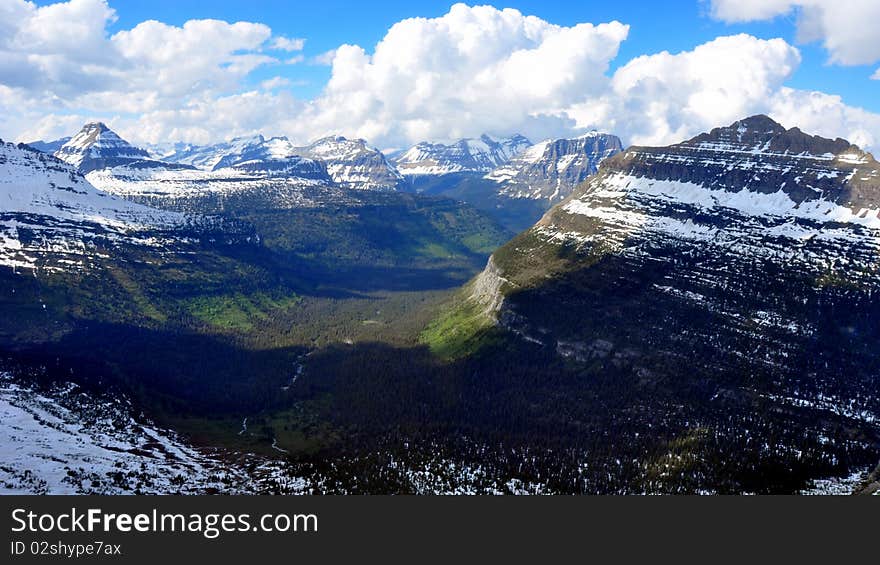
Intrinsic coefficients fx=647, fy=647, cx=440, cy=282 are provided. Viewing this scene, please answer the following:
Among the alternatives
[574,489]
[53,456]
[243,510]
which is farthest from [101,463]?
[574,489]

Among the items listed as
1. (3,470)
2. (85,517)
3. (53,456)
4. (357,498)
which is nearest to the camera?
(85,517)

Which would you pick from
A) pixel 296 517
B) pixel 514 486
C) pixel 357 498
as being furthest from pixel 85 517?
pixel 514 486

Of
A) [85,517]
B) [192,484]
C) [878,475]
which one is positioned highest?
[85,517]

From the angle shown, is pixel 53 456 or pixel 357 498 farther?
pixel 53 456

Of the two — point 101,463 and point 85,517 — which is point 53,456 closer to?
point 101,463

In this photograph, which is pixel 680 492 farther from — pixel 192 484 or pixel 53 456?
pixel 53 456

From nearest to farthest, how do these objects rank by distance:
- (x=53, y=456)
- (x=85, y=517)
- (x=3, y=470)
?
1. (x=85, y=517)
2. (x=3, y=470)
3. (x=53, y=456)

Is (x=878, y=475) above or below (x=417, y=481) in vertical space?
above

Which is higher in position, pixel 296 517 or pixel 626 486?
pixel 296 517

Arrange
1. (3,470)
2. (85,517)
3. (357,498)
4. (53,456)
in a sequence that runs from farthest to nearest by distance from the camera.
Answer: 1. (53,456)
2. (3,470)
3. (357,498)
4. (85,517)
